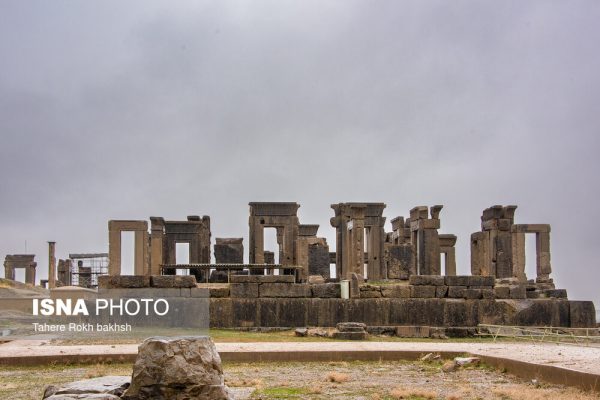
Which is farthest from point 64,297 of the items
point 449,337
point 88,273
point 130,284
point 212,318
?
point 88,273

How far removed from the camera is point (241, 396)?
32.3 feet

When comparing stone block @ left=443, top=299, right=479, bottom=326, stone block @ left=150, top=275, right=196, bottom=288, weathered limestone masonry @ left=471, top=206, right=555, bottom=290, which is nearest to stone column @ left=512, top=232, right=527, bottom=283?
weathered limestone masonry @ left=471, top=206, right=555, bottom=290

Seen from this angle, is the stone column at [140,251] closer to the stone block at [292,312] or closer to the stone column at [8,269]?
the stone block at [292,312]

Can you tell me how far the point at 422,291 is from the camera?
23031 millimetres

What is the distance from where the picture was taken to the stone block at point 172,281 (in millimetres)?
22844

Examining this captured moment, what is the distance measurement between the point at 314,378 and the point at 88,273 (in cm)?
4143

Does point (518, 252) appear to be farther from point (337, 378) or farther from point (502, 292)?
point (337, 378)

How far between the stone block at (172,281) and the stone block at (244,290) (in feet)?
4.33

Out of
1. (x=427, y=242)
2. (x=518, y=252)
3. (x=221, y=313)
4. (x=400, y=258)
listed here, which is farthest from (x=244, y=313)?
(x=518, y=252)

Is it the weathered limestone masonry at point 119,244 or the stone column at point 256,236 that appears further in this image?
the stone column at point 256,236

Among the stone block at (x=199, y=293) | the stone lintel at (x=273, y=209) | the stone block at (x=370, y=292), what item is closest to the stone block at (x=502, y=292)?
the stone block at (x=370, y=292)

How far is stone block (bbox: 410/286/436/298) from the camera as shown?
2300 cm

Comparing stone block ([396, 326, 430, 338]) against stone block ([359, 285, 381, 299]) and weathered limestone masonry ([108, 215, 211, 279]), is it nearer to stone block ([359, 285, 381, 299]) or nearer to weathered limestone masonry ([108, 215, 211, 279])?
stone block ([359, 285, 381, 299])

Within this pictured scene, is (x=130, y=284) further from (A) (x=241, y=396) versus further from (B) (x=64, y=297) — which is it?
(A) (x=241, y=396)
